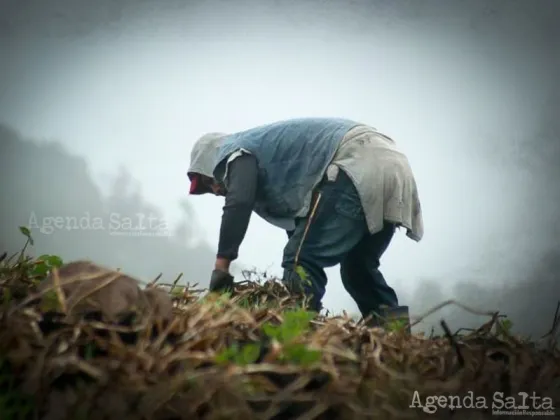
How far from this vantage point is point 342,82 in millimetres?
2207

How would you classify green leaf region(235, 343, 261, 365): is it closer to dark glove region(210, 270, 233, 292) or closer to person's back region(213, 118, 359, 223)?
dark glove region(210, 270, 233, 292)

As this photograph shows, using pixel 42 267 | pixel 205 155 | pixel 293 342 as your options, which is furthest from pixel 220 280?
pixel 293 342

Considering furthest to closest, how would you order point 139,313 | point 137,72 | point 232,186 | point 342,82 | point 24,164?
point 342,82
point 137,72
point 24,164
point 232,186
point 139,313

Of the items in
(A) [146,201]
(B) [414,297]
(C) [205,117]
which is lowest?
(B) [414,297]

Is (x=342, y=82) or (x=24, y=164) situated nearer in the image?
(x=24, y=164)

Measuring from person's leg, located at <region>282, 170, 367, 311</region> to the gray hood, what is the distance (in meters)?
0.37

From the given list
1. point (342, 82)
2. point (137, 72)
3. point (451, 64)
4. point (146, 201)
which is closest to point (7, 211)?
point (146, 201)

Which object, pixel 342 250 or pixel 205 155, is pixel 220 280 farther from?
pixel 205 155

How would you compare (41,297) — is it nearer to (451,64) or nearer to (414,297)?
(414,297)

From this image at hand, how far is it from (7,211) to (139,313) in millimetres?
1279

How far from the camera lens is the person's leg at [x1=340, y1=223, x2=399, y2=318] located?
175cm

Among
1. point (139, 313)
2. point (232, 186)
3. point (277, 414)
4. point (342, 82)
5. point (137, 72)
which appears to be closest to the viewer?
point (277, 414)

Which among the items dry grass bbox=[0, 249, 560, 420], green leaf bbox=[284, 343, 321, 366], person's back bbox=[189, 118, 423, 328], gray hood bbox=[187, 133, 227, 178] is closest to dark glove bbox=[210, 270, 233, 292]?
person's back bbox=[189, 118, 423, 328]

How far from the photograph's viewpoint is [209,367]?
2.03 feet
